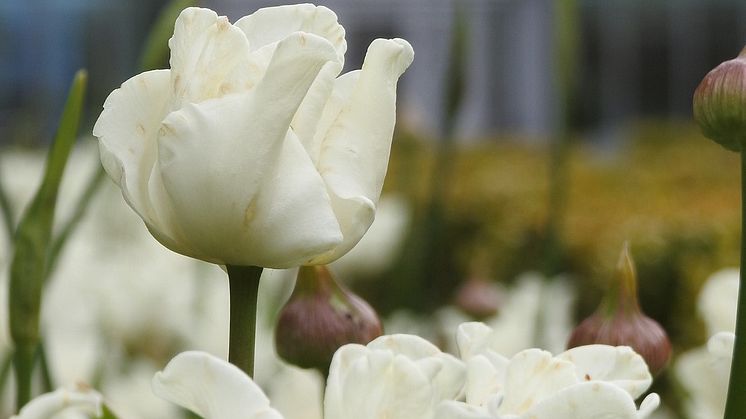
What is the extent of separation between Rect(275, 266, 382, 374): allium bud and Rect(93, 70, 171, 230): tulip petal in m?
0.09

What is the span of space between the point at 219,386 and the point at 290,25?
0.10 metres

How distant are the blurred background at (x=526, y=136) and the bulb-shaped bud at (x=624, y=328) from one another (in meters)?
0.31

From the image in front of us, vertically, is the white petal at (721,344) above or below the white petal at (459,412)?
below

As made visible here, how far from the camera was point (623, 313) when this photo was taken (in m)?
Result: 0.40

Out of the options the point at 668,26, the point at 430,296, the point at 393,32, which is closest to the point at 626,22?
the point at 668,26

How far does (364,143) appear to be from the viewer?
1.10 feet

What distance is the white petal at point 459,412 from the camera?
272mm

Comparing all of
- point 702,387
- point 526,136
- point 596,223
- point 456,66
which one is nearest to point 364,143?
point 702,387

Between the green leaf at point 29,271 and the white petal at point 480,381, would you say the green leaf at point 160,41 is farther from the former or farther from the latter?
the white petal at point 480,381

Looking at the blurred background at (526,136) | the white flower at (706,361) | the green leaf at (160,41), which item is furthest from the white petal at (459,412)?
the blurred background at (526,136)

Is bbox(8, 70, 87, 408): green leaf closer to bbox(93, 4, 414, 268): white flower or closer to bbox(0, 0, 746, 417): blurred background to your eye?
bbox(93, 4, 414, 268): white flower

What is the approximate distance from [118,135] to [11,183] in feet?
4.97

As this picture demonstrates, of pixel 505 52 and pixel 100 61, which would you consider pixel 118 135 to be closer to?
pixel 100 61

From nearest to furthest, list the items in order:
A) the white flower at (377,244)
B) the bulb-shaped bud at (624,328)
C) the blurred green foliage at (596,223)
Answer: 1. the bulb-shaped bud at (624,328)
2. the white flower at (377,244)
3. the blurred green foliage at (596,223)
